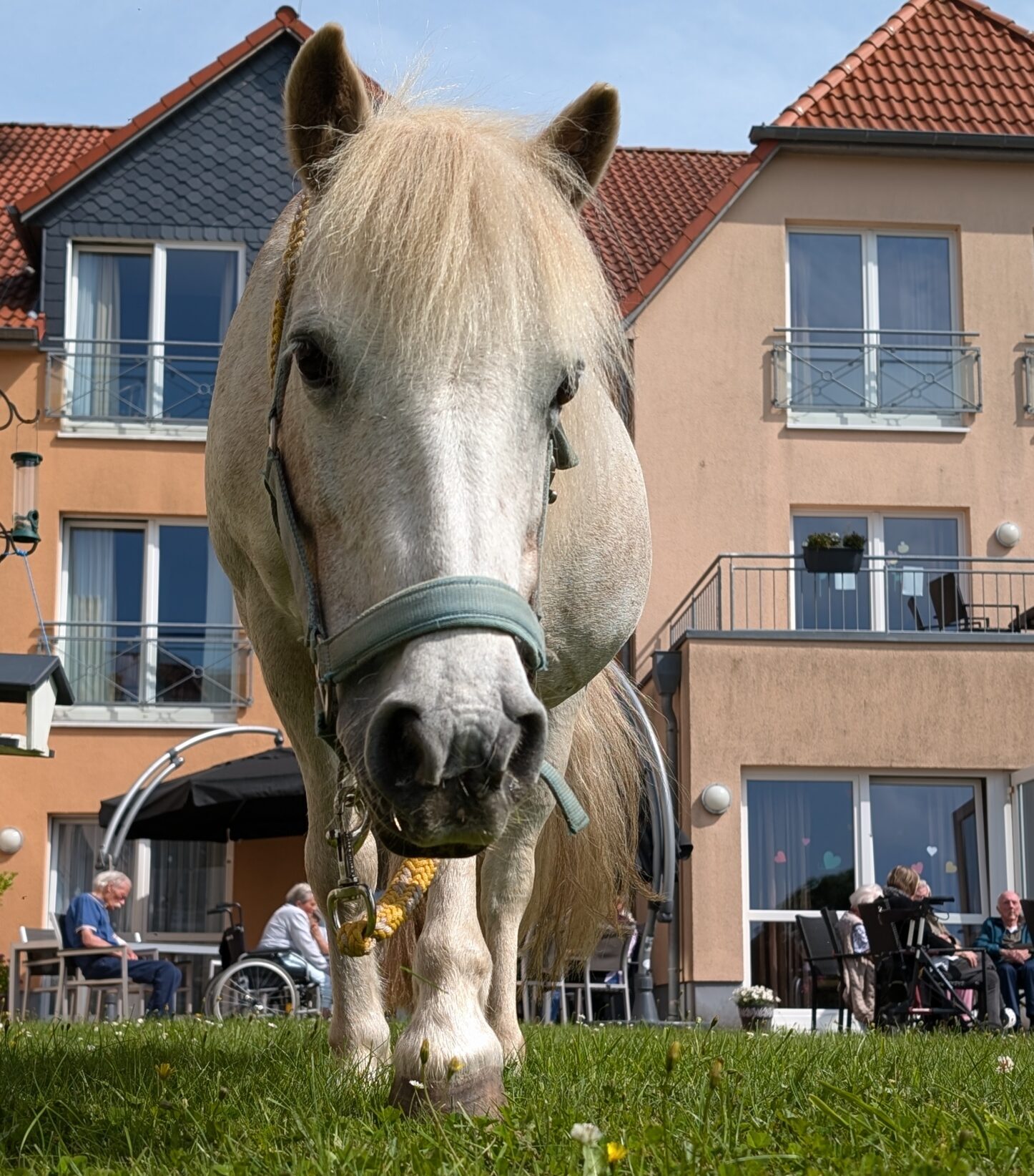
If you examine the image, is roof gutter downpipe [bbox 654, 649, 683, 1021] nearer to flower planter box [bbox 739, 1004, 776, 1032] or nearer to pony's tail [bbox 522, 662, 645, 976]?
flower planter box [bbox 739, 1004, 776, 1032]

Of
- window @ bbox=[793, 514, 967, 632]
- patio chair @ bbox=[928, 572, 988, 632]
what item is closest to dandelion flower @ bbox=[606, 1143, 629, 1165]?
window @ bbox=[793, 514, 967, 632]

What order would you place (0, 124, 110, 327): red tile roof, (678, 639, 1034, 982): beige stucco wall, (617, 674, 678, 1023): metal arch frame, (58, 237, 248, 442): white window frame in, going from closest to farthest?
1. (617, 674, 678, 1023): metal arch frame
2. (678, 639, 1034, 982): beige stucco wall
3. (58, 237, 248, 442): white window frame
4. (0, 124, 110, 327): red tile roof

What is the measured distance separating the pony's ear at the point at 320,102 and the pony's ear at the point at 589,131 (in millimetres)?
510

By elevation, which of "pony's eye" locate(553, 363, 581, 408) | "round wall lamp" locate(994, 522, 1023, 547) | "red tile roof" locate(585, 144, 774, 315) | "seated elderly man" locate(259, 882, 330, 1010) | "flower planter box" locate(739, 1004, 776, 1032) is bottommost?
"flower planter box" locate(739, 1004, 776, 1032)

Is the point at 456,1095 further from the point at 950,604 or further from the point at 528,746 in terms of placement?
the point at 950,604

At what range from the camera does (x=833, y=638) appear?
69.0 feet

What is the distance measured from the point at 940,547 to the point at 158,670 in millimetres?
10686

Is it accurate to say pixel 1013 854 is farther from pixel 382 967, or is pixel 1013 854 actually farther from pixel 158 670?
pixel 382 967

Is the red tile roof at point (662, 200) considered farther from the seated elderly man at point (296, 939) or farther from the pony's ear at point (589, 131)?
the pony's ear at point (589, 131)

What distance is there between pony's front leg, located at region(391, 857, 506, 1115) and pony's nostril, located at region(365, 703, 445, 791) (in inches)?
26.4

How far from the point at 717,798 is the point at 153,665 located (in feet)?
25.3

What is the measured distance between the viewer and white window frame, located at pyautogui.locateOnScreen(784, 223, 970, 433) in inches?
951

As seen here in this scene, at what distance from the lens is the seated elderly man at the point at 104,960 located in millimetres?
14531

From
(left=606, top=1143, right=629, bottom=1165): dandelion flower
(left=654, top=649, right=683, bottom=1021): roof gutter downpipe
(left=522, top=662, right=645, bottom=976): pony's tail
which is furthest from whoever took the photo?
(left=654, top=649, right=683, bottom=1021): roof gutter downpipe
